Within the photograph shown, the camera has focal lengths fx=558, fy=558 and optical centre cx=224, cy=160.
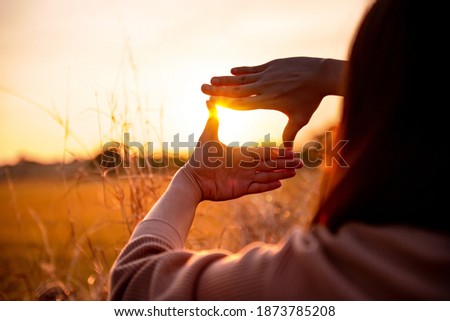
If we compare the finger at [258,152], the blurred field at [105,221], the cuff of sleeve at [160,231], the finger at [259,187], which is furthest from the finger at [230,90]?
the blurred field at [105,221]

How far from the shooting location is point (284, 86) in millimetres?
1702

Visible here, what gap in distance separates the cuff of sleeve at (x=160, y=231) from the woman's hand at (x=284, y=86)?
19.2 inches

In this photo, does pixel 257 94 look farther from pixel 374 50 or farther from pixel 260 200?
pixel 260 200

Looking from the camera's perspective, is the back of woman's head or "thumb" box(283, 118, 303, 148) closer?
the back of woman's head

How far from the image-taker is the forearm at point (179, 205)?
1.35 meters

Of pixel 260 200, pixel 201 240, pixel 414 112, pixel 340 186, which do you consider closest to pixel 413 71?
pixel 414 112

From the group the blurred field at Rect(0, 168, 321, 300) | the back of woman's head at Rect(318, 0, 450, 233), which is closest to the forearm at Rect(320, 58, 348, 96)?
the back of woman's head at Rect(318, 0, 450, 233)

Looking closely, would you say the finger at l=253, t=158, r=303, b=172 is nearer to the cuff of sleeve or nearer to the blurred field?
the cuff of sleeve

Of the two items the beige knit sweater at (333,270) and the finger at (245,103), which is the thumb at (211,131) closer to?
the finger at (245,103)

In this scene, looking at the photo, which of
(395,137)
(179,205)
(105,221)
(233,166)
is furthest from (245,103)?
(105,221)

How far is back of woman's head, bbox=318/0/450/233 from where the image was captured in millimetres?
972

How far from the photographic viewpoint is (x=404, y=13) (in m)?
1.02

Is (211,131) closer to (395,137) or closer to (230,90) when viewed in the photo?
(230,90)

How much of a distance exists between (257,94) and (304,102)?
18cm
